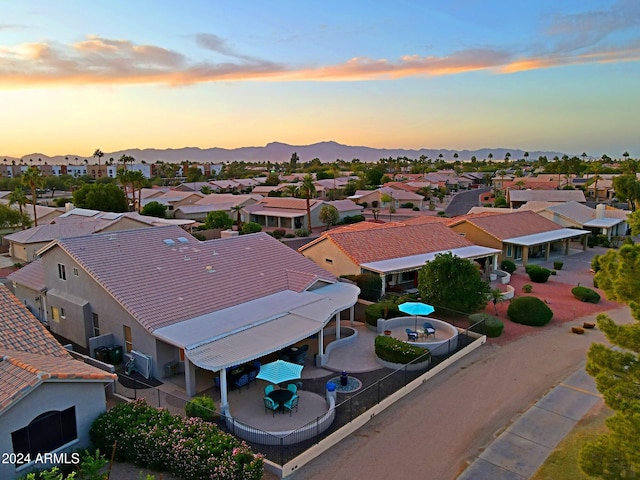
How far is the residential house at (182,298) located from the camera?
1934cm

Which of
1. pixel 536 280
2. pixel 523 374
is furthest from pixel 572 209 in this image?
pixel 523 374

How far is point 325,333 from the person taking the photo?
25.9 meters

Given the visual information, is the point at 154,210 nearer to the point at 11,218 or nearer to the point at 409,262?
the point at 11,218

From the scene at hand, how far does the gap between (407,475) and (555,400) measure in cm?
804

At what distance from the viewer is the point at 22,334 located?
16.7m

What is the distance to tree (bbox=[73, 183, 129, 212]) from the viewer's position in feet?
226

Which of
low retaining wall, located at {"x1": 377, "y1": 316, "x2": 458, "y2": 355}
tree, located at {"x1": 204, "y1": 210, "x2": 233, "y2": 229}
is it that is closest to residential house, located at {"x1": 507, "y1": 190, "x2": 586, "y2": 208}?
tree, located at {"x1": 204, "y1": 210, "x2": 233, "y2": 229}

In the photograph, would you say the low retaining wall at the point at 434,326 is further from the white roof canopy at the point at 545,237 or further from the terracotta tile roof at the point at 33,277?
the white roof canopy at the point at 545,237

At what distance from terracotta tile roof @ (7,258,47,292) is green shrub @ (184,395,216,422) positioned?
47.7 ft

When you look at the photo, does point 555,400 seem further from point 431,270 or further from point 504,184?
point 504,184

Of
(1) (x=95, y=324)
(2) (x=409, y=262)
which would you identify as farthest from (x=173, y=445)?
(2) (x=409, y=262)

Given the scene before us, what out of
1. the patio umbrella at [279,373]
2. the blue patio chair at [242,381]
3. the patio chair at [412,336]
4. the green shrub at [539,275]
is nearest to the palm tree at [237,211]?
the green shrub at [539,275]

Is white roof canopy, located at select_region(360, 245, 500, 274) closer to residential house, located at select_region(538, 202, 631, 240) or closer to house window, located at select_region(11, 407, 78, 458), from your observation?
residential house, located at select_region(538, 202, 631, 240)

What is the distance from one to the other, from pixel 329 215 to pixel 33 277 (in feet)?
151
